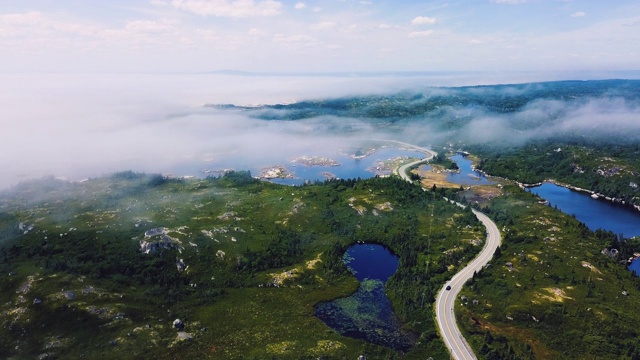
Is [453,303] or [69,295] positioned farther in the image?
[69,295]

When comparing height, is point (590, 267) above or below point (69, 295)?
above

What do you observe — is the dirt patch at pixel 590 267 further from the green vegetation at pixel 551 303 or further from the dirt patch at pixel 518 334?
the dirt patch at pixel 518 334

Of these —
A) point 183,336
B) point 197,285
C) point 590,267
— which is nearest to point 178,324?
point 183,336

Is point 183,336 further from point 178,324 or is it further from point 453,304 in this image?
point 453,304

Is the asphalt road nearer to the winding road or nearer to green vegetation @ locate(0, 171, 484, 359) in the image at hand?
the winding road

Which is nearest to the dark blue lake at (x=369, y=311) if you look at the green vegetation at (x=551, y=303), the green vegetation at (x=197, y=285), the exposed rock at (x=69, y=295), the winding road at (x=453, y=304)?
the green vegetation at (x=197, y=285)

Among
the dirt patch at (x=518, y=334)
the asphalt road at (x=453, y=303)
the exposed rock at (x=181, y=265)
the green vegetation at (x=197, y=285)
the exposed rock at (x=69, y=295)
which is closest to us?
the dirt patch at (x=518, y=334)
